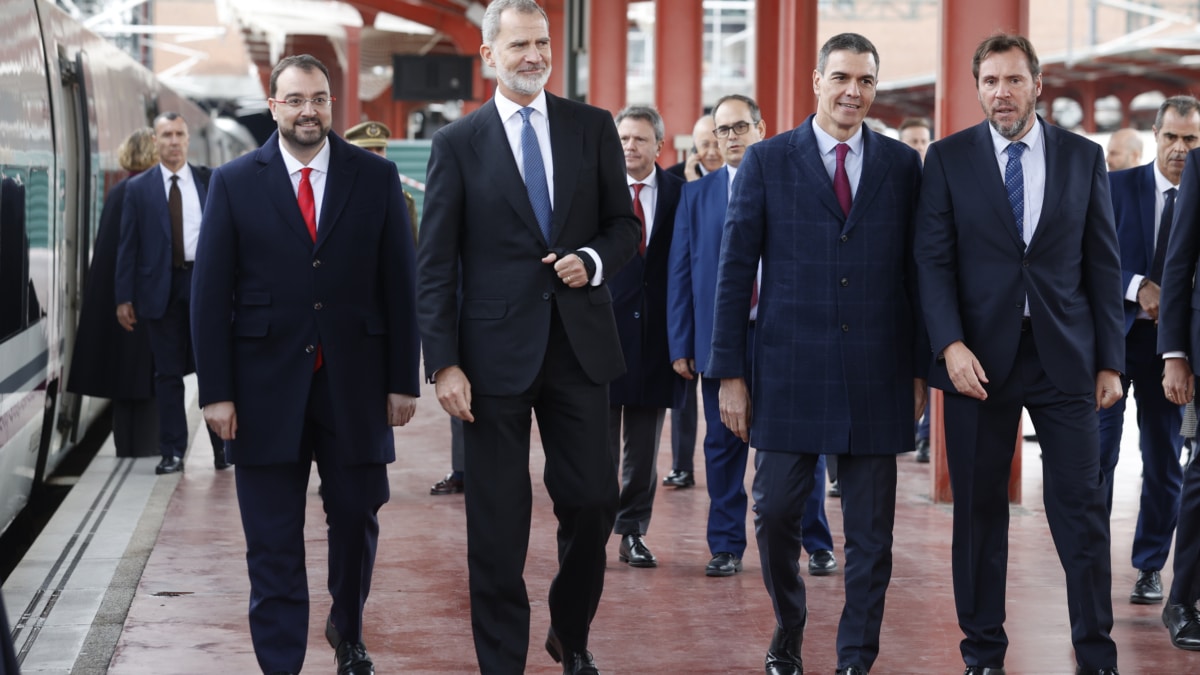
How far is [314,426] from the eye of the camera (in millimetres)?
5055

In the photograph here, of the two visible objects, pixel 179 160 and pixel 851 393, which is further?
pixel 179 160

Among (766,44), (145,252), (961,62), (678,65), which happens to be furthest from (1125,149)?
(678,65)

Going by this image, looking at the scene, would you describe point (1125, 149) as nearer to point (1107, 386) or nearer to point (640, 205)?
point (640, 205)

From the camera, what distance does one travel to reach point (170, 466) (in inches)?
385

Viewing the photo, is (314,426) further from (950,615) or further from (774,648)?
(950,615)

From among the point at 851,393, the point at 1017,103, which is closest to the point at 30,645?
the point at 851,393

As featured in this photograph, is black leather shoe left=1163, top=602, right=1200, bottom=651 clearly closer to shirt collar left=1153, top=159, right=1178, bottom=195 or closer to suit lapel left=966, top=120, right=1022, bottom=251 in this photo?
suit lapel left=966, top=120, right=1022, bottom=251

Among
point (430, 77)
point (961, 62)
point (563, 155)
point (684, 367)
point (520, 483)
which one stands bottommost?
point (520, 483)

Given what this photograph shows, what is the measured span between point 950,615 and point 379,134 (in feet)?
15.0

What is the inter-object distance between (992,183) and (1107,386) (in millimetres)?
719

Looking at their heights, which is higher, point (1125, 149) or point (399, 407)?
point (1125, 149)

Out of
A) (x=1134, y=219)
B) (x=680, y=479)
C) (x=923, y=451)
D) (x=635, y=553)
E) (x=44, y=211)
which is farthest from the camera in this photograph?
(x=923, y=451)

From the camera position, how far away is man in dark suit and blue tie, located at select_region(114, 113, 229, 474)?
378 inches

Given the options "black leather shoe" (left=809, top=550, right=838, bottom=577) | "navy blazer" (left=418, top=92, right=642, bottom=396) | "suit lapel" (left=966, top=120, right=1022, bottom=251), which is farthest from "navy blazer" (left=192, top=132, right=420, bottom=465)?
"black leather shoe" (left=809, top=550, right=838, bottom=577)
